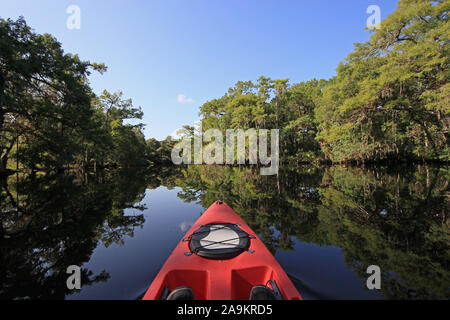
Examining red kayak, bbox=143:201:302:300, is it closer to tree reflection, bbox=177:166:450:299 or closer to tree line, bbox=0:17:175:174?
tree reflection, bbox=177:166:450:299

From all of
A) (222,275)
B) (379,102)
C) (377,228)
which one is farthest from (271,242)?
(379,102)

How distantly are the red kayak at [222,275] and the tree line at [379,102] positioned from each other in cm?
1522

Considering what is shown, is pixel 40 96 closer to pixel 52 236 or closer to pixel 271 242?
pixel 52 236

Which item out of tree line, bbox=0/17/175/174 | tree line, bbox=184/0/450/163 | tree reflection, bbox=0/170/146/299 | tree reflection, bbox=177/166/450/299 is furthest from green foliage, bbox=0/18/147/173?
tree line, bbox=184/0/450/163

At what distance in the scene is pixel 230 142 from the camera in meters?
25.8

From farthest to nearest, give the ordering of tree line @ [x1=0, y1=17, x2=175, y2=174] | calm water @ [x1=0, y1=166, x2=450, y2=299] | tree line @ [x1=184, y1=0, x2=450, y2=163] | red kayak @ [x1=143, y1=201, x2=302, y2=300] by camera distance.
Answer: tree line @ [x1=184, y1=0, x2=450, y2=163]
tree line @ [x1=0, y1=17, x2=175, y2=174]
calm water @ [x1=0, y1=166, x2=450, y2=299]
red kayak @ [x1=143, y1=201, x2=302, y2=300]

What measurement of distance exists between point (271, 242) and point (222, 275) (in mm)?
1997

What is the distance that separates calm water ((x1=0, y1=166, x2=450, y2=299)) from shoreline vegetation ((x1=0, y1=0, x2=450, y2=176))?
8708 mm

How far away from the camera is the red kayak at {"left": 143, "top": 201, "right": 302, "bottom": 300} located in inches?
55.3

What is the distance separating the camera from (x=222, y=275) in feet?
5.56

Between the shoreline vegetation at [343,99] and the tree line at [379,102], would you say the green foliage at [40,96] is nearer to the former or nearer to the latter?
the shoreline vegetation at [343,99]

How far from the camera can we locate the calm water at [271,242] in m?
2.18

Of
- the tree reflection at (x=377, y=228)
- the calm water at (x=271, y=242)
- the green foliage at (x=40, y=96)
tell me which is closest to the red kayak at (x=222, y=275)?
the calm water at (x=271, y=242)
